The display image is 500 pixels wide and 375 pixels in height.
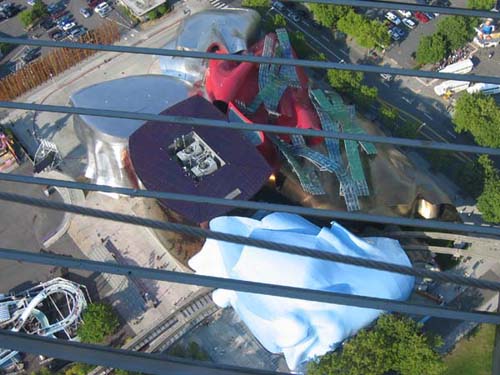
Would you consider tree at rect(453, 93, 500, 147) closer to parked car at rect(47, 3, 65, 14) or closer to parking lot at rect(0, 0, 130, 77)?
parking lot at rect(0, 0, 130, 77)

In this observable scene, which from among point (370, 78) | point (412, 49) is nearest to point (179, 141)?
point (370, 78)

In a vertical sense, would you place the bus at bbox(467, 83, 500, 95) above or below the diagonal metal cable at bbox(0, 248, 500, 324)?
below

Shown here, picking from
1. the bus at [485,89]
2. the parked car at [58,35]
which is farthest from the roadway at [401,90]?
the parked car at [58,35]

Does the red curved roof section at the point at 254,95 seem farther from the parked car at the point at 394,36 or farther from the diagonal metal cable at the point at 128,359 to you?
the diagonal metal cable at the point at 128,359

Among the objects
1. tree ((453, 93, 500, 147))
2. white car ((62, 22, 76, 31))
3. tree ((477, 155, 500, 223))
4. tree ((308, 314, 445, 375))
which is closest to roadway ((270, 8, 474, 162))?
tree ((453, 93, 500, 147))

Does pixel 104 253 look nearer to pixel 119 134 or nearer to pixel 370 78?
pixel 119 134
